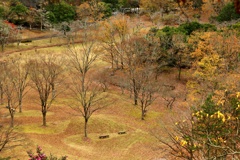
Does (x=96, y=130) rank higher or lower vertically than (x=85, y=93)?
lower

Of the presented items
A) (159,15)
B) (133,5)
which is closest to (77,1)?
(133,5)

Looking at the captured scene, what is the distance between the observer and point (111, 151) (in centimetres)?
2647

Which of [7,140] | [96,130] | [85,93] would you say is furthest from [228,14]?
[7,140]

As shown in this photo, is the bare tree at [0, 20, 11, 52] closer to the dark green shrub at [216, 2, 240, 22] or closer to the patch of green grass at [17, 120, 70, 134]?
the patch of green grass at [17, 120, 70, 134]

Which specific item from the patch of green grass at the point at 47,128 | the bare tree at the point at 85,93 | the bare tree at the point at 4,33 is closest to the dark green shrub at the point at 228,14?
the bare tree at the point at 85,93

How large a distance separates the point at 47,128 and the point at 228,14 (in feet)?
152

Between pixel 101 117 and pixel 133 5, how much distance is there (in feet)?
171

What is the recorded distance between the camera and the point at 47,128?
97.4 ft

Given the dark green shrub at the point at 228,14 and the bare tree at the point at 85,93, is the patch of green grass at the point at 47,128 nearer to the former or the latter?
the bare tree at the point at 85,93

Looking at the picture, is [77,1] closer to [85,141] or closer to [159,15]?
[159,15]

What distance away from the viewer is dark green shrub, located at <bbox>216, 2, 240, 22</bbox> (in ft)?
193

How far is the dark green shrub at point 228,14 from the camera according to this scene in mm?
58938

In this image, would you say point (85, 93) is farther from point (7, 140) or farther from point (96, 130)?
point (7, 140)

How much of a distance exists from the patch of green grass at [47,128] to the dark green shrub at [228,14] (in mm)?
43361
